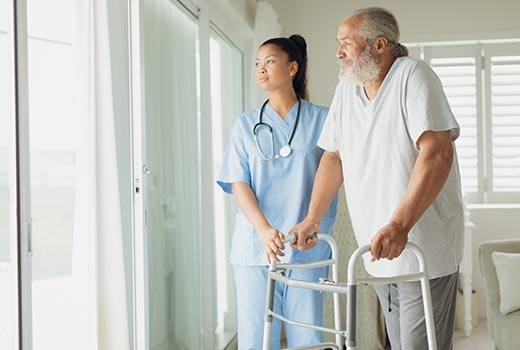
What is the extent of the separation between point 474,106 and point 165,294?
3.19 metres

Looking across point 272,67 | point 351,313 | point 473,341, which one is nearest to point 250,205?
point 272,67

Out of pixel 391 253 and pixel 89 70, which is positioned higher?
pixel 89 70

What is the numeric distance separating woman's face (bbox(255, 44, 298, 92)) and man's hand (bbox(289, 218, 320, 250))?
22.6 inches

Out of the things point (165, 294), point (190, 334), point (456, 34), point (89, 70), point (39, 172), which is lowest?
point (190, 334)

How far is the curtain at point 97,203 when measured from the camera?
2.14 metres

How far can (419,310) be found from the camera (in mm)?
1770

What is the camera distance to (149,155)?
274cm

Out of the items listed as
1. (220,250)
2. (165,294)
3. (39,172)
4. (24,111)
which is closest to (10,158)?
(24,111)

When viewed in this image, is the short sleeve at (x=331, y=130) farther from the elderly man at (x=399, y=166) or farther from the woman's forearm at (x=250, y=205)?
the woman's forearm at (x=250, y=205)

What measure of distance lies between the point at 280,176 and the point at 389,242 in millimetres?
838

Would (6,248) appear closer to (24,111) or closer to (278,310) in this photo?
(24,111)

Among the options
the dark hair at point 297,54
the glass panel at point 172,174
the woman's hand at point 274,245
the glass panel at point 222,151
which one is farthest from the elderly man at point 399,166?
the glass panel at point 222,151

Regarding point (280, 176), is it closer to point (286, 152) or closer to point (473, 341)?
point (286, 152)

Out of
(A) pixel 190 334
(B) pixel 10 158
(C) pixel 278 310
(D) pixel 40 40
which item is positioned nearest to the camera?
(B) pixel 10 158
